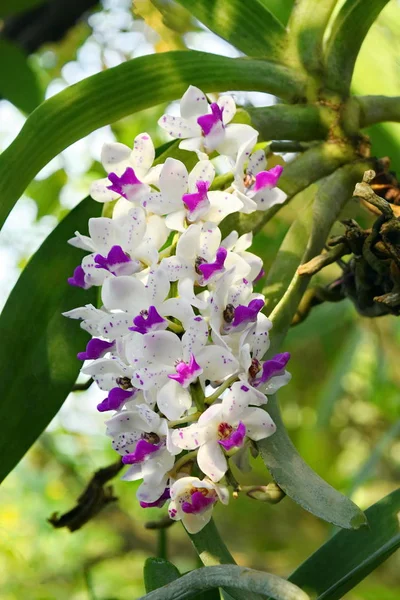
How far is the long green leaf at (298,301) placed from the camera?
0.40m

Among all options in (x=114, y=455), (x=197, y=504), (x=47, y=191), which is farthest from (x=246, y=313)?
(x=114, y=455)

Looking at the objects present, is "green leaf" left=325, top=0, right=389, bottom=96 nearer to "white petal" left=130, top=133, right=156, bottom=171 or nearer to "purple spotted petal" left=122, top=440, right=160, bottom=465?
"white petal" left=130, top=133, right=156, bottom=171

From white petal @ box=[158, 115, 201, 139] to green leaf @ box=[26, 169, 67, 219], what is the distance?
0.84 m

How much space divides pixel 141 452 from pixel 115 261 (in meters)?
0.11

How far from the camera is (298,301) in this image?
1.62ft

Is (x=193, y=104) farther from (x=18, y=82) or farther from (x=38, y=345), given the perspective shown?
(x=18, y=82)

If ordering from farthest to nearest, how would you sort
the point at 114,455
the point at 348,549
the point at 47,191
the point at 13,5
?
1. the point at 114,455
2. the point at 47,191
3. the point at 13,5
4. the point at 348,549

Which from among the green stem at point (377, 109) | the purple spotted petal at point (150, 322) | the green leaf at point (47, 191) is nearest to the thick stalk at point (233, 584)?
the purple spotted petal at point (150, 322)

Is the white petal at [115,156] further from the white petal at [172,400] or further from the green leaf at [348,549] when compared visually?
the green leaf at [348,549]

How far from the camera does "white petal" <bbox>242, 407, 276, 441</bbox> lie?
0.42 m

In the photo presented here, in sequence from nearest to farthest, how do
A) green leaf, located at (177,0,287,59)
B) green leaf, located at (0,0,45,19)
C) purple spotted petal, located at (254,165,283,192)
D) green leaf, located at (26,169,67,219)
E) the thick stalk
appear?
the thick stalk < purple spotted petal, located at (254,165,283,192) < green leaf, located at (177,0,287,59) < green leaf, located at (0,0,45,19) < green leaf, located at (26,169,67,219)

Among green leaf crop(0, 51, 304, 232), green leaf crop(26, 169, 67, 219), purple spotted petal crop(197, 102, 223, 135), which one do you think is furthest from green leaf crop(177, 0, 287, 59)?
green leaf crop(26, 169, 67, 219)

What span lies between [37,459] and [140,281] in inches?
68.9

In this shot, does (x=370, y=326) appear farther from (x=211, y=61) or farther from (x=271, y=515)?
(x=211, y=61)
